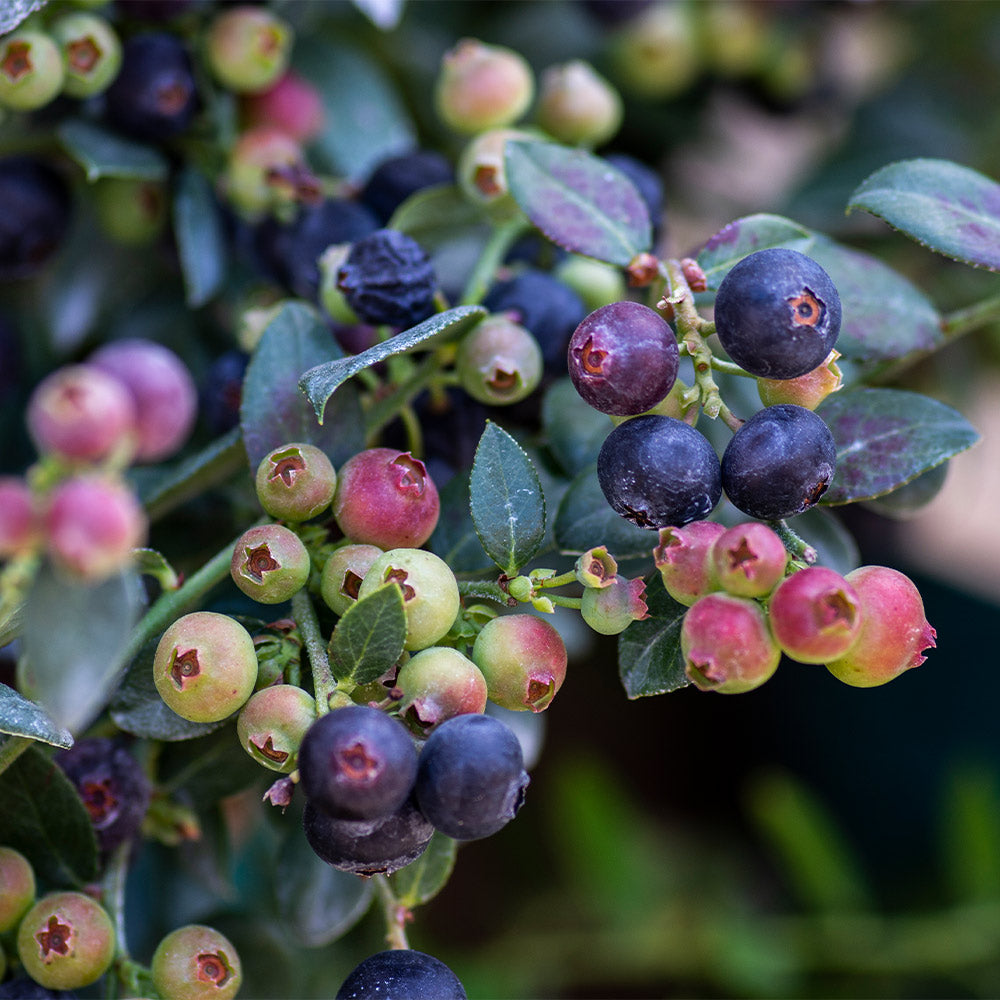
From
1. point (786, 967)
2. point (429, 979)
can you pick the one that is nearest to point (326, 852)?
point (429, 979)

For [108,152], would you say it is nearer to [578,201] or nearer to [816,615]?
[578,201]

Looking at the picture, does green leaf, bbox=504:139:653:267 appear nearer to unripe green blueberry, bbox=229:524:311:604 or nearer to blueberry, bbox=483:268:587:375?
blueberry, bbox=483:268:587:375

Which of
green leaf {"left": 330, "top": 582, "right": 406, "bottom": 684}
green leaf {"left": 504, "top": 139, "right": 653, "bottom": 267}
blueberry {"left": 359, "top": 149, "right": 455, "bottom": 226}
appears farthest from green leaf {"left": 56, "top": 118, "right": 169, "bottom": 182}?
green leaf {"left": 330, "top": 582, "right": 406, "bottom": 684}

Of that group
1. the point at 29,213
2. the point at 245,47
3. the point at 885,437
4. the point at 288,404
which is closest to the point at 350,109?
the point at 245,47

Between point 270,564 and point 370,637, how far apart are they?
0.20 ft

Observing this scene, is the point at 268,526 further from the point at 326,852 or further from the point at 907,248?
the point at 907,248

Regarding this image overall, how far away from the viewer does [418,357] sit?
0.55 meters

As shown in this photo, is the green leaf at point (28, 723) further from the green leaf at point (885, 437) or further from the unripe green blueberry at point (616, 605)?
the green leaf at point (885, 437)

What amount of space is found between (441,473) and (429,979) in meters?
0.24

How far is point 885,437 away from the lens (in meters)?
0.50

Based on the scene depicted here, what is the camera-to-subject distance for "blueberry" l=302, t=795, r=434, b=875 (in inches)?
15.0

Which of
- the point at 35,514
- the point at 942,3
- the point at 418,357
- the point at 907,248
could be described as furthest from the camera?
the point at 942,3

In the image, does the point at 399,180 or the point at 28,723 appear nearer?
the point at 28,723

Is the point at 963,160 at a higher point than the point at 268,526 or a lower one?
lower
